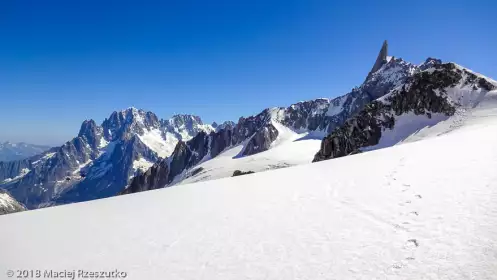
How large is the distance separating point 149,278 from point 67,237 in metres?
5.57

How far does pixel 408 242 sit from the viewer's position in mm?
7062

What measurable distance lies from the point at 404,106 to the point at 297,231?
66.7 m

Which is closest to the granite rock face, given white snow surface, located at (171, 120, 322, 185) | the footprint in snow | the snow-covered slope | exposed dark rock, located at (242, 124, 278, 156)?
exposed dark rock, located at (242, 124, 278, 156)

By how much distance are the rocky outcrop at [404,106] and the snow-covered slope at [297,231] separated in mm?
50499

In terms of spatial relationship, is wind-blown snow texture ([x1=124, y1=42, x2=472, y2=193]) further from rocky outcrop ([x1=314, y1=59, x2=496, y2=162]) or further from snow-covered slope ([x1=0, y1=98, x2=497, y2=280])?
snow-covered slope ([x1=0, y1=98, x2=497, y2=280])

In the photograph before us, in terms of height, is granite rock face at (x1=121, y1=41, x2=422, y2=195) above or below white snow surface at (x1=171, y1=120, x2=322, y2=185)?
above

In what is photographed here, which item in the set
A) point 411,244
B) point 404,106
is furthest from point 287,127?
point 411,244

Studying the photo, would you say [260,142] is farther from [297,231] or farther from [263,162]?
[297,231]

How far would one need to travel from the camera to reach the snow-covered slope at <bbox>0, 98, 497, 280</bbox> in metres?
6.44

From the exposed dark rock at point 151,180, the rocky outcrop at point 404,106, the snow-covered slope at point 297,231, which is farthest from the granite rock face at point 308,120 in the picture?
the snow-covered slope at point 297,231

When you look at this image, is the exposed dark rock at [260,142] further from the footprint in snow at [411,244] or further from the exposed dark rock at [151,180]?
the footprint in snow at [411,244]

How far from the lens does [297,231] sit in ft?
28.8

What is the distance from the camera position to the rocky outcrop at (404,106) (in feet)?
207

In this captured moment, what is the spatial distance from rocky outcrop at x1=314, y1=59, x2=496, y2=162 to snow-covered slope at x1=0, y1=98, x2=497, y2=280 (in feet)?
166
